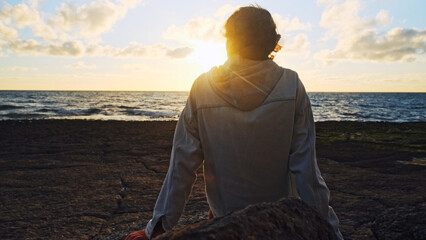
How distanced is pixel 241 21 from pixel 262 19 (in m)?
0.09

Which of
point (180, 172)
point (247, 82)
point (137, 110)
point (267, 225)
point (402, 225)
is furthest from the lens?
point (137, 110)

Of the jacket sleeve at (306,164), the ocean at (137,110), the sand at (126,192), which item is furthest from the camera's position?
the ocean at (137,110)

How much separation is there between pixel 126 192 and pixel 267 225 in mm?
3200

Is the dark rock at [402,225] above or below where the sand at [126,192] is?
above

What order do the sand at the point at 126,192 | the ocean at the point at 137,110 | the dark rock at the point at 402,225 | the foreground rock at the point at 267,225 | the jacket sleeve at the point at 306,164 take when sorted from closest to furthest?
1. the foreground rock at the point at 267,225
2. the jacket sleeve at the point at 306,164
3. the dark rock at the point at 402,225
4. the sand at the point at 126,192
5. the ocean at the point at 137,110

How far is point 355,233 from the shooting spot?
2670 millimetres

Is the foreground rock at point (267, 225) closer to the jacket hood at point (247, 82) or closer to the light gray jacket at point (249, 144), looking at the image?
the light gray jacket at point (249, 144)

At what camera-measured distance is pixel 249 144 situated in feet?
4.75

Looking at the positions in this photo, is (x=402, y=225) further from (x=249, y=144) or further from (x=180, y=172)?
(x=180, y=172)

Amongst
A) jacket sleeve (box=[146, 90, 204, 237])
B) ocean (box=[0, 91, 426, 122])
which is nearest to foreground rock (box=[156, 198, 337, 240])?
jacket sleeve (box=[146, 90, 204, 237])

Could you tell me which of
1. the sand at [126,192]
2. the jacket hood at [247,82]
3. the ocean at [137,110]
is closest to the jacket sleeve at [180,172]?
the jacket hood at [247,82]

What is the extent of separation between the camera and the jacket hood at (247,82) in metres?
1.41

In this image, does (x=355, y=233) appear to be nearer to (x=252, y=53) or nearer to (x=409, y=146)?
(x=252, y=53)

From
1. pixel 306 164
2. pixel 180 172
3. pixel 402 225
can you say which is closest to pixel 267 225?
pixel 306 164
